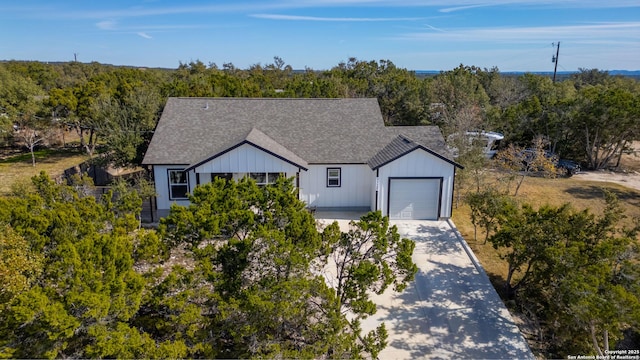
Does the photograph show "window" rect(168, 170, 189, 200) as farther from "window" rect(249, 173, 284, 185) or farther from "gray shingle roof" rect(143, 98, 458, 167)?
"window" rect(249, 173, 284, 185)

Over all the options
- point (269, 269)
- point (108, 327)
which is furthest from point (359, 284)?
point (108, 327)

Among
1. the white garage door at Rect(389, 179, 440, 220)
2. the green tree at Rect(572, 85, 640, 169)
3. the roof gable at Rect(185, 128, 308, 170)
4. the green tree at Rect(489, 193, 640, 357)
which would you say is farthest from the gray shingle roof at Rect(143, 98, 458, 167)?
the green tree at Rect(572, 85, 640, 169)

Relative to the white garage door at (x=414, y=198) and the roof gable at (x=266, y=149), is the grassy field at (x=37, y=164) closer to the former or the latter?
the roof gable at (x=266, y=149)

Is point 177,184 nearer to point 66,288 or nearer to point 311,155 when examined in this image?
point 311,155

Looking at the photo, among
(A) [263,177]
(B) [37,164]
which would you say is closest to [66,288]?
(A) [263,177]

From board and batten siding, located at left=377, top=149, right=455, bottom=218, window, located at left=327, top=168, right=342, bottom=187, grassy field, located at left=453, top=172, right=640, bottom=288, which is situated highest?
board and batten siding, located at left=377, top=149, right=455, bottom=218

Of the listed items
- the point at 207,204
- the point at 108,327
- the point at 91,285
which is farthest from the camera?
the point at 207,204

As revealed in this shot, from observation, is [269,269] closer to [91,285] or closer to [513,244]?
[91,285]
